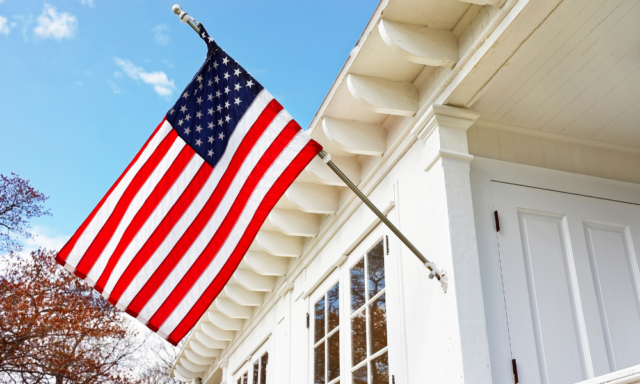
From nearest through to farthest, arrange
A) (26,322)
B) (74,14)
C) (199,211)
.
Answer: (199,211), (26,322), (74,14)

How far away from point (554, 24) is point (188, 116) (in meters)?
2.16

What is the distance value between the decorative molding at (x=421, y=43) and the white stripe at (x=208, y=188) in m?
0.80

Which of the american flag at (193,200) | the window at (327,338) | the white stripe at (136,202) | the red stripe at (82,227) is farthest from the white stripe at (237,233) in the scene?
the window at (327,338)

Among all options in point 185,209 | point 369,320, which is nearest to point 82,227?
point 185,209

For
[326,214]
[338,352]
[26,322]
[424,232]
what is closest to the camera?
[424,232]

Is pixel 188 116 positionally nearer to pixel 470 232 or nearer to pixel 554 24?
pixel 470 232

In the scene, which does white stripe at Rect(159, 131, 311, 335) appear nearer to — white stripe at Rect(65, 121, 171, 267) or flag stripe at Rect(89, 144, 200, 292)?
flag stripe at Rect(89, 144, 200, 292)

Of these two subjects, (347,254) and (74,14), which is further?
(74,14)

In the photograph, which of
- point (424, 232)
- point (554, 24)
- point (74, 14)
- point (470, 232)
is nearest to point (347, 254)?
point (424, 232)

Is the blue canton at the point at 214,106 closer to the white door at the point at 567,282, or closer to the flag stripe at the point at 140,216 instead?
the flag stripe at the point at 140,216

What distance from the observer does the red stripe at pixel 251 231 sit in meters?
3.41

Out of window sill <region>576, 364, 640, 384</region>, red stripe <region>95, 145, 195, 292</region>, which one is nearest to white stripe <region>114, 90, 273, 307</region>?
red stripe <region>95, 145, 195, 292</region>

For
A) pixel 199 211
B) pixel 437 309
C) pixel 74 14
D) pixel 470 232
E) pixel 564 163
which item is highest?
pixel 74 14

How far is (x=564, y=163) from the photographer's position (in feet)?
12.7
